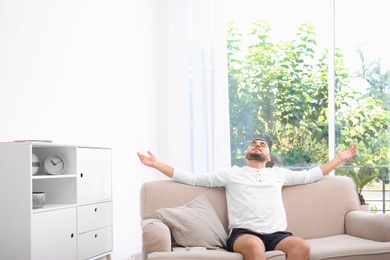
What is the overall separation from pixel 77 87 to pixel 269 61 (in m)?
2.30

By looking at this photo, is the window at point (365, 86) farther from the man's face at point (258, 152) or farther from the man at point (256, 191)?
the man's face at point (258, 152)

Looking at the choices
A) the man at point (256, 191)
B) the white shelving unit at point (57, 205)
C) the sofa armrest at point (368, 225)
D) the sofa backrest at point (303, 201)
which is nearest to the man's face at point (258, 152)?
the man at point (256, 191)

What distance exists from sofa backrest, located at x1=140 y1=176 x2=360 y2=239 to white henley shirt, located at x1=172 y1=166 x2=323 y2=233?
0.18ft

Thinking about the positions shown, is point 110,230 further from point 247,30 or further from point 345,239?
point 247,30

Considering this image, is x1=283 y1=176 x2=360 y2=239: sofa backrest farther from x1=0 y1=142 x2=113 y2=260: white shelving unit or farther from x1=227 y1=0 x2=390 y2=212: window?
x1=227 y1=0 x2=390 y2=212: window

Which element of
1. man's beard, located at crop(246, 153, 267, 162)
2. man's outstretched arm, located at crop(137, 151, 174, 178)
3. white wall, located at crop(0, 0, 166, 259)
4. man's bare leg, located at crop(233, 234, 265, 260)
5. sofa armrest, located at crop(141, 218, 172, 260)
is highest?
white wall, located at crop(0, 0, 166, 259)

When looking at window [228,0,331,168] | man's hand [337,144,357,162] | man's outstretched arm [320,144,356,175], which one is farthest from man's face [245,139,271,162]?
window [228,0,331,168]

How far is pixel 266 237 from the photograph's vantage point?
3518mm

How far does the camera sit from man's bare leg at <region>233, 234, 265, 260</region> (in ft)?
10.4

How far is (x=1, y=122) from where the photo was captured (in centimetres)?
371

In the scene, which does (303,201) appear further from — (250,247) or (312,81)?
(312,81)

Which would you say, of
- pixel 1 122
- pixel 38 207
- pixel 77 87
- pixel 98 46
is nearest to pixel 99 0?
pixel 98 46

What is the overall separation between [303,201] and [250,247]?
789mm

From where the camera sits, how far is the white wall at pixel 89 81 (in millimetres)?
3902
